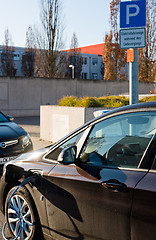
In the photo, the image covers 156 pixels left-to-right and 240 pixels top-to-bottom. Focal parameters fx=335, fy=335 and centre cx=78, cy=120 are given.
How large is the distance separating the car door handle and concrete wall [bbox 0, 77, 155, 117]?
1948 cm

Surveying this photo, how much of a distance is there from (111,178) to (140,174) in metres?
0.26

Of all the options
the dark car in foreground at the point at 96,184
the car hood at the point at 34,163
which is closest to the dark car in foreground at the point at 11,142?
the car hood at the point at 34,163

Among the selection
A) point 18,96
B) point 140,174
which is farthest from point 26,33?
point 140,174

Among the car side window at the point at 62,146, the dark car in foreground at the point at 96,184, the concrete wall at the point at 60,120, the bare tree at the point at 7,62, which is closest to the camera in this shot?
the dark car in foreground at the point at 96,184

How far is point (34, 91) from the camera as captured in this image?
22922mm

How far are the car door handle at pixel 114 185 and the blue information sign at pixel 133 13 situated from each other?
3.65m

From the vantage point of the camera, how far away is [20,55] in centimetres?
5844

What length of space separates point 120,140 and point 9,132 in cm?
399

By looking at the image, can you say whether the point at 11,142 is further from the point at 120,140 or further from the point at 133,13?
the point at 120,140

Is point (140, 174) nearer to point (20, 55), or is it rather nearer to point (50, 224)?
point (50, 224)

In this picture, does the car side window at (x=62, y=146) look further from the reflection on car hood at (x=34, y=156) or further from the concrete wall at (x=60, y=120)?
the concrete wall at (x=60, y=120)

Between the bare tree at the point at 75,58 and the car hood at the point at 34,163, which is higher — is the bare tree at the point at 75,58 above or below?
above

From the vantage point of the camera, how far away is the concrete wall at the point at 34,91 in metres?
21.7

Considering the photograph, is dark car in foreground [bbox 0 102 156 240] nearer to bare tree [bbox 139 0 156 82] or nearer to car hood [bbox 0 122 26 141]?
car hood [bbox 0 122 26 141]
